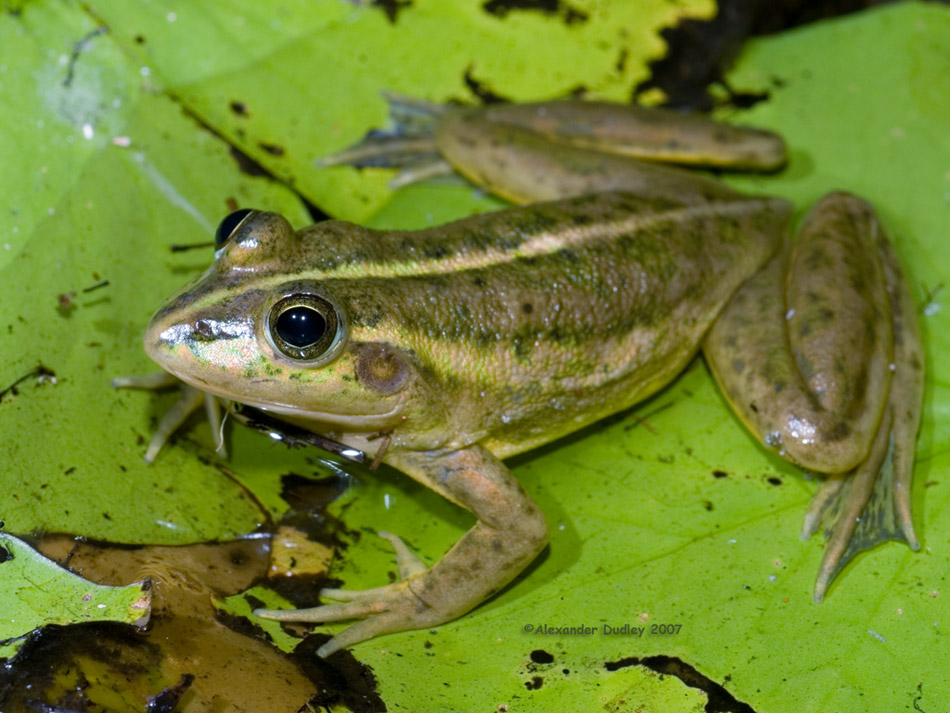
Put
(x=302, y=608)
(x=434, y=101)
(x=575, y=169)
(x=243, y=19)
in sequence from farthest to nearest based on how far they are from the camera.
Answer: (x=434, y=101) < (x=243, y=19) < (x=575, y=169) < (x=302, y=608)

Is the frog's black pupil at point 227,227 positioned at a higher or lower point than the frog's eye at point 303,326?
higher

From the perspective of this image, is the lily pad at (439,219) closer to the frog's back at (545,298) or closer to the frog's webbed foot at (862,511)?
the frog's webbed foot at (862,511)

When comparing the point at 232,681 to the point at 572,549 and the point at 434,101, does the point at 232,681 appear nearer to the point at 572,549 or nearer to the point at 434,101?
the point at 572,549

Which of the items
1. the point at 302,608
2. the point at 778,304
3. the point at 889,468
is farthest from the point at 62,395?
the point at 889,468

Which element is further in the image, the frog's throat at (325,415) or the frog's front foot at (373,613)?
the frog's front foot at (373,613)

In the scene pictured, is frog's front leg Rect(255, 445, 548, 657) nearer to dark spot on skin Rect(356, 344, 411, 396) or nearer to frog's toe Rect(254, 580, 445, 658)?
frog's toe Rect(254, 580, 445, 658)

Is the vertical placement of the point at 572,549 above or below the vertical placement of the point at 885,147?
below

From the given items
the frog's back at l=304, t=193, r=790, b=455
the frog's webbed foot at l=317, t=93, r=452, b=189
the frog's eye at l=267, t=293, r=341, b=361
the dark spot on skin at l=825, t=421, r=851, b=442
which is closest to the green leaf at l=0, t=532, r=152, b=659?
the frog's eye at l=267, t=293, r=341, b=361

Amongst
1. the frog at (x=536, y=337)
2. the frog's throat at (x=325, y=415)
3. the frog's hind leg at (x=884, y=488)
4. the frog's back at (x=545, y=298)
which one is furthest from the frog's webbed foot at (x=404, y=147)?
the frog's hind leg at (x=884, y=488)
